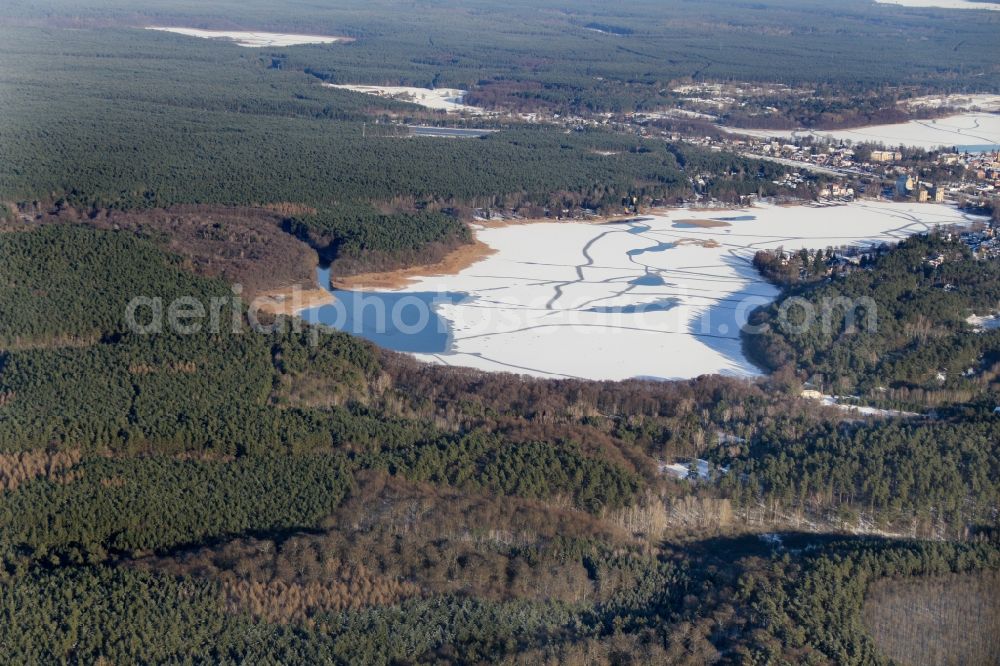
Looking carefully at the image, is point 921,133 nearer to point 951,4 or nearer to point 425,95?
point 425,95

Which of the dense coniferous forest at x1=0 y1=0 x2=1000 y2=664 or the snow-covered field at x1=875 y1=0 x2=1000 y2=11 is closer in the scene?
the dense coniferous forest at x1=0 y1=0 x2=1000 y2=664

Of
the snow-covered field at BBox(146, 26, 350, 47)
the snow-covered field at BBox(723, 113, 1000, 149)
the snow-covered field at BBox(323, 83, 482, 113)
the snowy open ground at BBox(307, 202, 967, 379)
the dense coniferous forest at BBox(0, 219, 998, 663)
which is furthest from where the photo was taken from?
the snow-covered field at BBox(146, 26, 350, 47)

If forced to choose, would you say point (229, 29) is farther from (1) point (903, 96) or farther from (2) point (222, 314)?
(2) point (222, 314)

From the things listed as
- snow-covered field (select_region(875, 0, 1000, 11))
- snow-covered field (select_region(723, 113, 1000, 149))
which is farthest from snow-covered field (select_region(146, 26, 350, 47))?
snow-covered field (select_region(875, 0, 1000, 11))

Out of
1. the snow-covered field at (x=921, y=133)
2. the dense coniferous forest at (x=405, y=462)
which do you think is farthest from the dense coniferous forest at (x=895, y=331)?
the snow-covered field at (x=921, y=133)

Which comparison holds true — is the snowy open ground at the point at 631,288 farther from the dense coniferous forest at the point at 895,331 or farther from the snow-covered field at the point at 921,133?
the snow-covered field at the point at 921,133

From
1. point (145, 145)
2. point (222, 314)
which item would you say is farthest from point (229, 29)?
point (222, 314)

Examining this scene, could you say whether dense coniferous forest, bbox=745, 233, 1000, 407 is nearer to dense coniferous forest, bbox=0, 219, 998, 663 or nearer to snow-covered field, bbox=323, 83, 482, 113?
dense coniferous forest, bbox=0, 219, 998, 663
